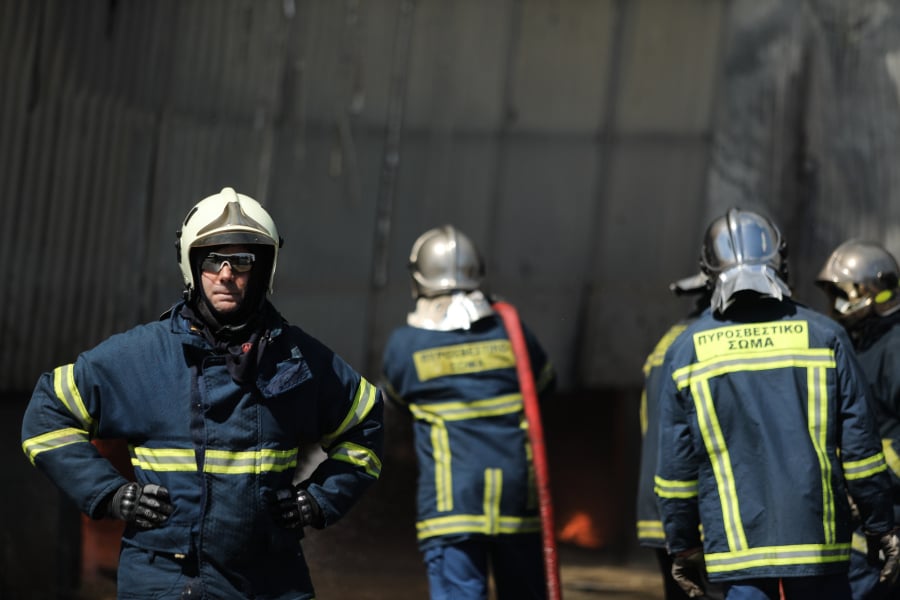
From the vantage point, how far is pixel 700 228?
8984 millimetres

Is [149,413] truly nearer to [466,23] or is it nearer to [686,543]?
[686,543]

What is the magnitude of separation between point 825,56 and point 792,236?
1026 millimetres

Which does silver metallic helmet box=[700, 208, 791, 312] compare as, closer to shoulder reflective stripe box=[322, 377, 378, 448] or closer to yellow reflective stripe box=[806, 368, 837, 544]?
yellow reflective stripe box=[806, 368, 837, 544]

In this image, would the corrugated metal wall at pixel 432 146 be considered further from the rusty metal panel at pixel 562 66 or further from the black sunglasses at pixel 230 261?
the black sunglasses at pixel 230 261

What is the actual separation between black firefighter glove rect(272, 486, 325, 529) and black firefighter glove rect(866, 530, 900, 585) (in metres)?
2.05

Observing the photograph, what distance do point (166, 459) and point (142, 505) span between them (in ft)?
0.45

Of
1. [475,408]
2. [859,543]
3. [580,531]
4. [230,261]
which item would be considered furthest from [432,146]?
[230,261]

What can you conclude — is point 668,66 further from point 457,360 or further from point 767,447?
point 767,447

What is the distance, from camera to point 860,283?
19.7 feet

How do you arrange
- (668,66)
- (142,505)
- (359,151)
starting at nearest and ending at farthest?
1. (142,505)
2. (359,151)
3. (668,66)

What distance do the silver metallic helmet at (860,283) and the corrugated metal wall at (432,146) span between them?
2.16 m

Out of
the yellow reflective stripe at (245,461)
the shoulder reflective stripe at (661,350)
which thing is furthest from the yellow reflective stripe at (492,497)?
the yellow reflective stripe at (245,461)

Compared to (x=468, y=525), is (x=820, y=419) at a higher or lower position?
higher

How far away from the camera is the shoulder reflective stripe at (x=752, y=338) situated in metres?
4.86
